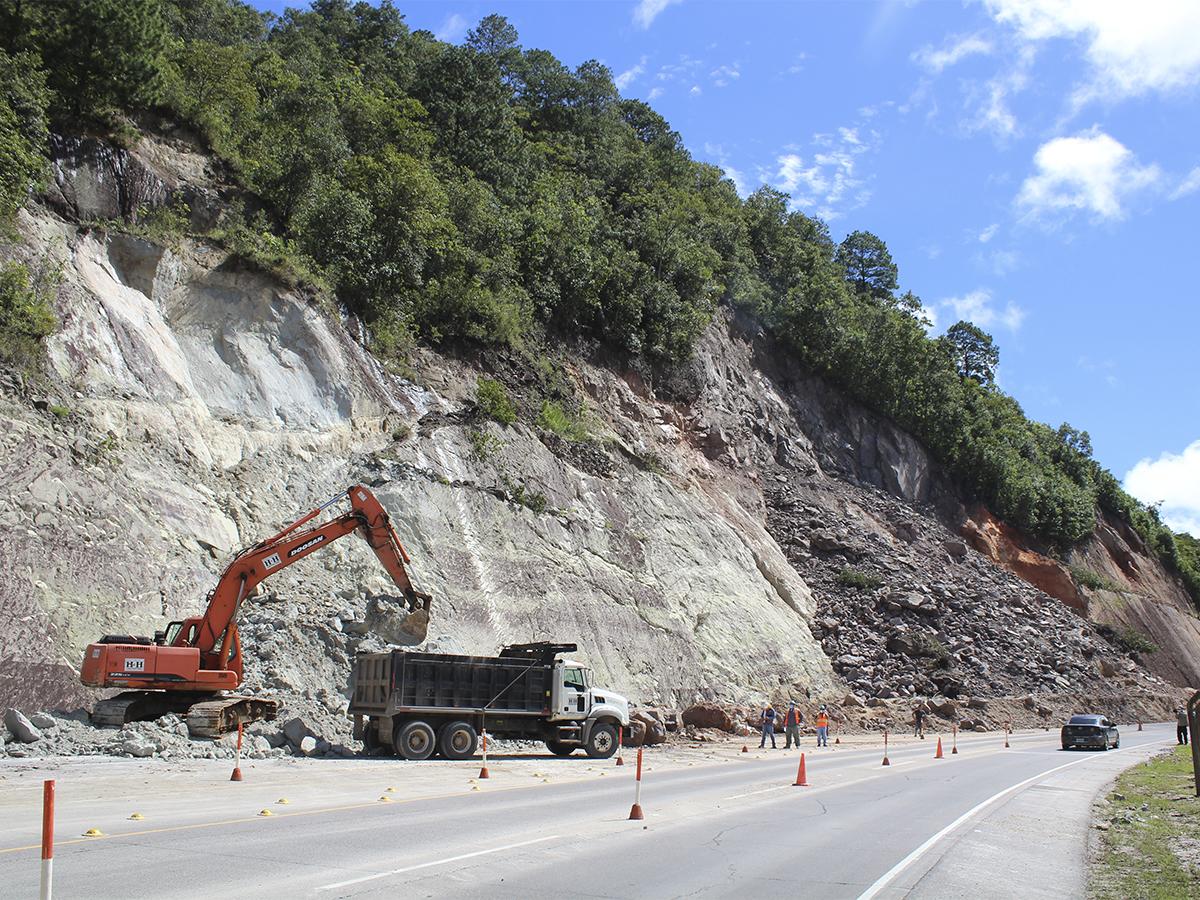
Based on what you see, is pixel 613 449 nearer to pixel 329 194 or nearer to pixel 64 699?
pixel 329 194

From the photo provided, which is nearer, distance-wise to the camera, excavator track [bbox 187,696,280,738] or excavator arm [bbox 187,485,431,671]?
excavator track [bbox 187,696,280,738]

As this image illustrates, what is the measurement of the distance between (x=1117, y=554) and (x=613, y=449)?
2006 inches

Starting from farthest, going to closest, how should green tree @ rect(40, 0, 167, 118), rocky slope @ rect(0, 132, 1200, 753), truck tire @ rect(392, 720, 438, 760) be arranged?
green tree @ rect(40, 0, 167, 118)
rocky slope @ rect(0, 132, 1200, 753)
truck tire @ rect(392, 720, 438, 760)

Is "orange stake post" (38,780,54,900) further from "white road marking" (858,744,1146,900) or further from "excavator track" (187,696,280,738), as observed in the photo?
"excavator track" (187,696,280,738)

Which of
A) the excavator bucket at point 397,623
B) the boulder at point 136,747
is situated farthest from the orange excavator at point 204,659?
the excavator bucket at point 397,623

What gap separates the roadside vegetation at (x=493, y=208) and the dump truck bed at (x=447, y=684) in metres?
14.1

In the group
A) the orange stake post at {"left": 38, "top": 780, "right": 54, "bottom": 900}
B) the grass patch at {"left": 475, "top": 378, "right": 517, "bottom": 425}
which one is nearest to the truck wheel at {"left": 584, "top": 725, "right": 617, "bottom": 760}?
the grass patch at {"left": 475, "top": 378, "right": 517, "bottom": 425}

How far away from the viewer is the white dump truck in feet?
65.2

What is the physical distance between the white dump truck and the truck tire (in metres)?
0.02

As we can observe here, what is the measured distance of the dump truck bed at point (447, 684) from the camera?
19812 mm

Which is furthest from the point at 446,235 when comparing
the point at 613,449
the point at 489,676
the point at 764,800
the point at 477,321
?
the point at 764,800

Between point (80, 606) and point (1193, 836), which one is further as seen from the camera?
point (80, 606)

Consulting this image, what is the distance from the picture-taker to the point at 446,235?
35.5m

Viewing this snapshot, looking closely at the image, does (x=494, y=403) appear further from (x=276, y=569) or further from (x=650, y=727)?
(x=276, y=569)
